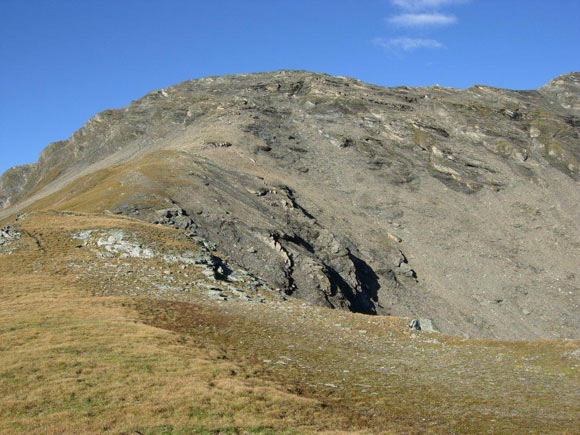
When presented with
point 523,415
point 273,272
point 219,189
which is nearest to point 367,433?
point 523,415

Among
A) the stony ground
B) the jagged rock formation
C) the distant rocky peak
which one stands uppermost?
the distant rocky peak

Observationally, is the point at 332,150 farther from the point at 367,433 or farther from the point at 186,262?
the point at 367,433

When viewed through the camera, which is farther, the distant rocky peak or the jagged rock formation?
the distant rocky peak

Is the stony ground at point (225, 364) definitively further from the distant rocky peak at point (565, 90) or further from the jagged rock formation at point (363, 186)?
the distant rocky peak at point (565, 90)

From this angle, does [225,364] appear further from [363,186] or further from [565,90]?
[565,90]

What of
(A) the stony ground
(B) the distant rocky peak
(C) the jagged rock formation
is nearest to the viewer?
(A) the stony ground

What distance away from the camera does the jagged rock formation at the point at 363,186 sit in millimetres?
61938

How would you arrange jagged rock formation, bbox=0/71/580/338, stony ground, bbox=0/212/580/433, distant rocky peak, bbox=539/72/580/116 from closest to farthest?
stony ground, bbox=0/212/580/433 → jagged rock formation, bbox=0/71/580/338 → distant rocky peak, bbox=539/72/580/116

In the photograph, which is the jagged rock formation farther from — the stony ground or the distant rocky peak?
the stony ground

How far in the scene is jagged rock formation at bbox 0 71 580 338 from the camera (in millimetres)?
61938

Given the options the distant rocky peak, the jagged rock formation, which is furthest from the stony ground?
the distant rocky peak

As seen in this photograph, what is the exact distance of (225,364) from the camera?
65.3 ft

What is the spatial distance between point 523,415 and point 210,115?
131 meters

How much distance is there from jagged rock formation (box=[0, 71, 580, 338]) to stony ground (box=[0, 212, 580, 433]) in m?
18.4
